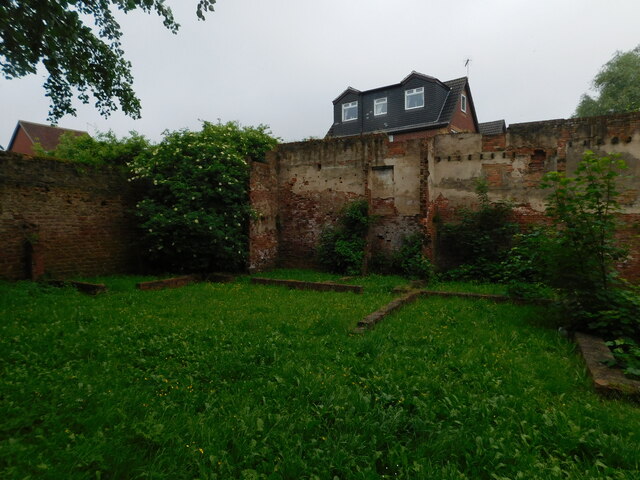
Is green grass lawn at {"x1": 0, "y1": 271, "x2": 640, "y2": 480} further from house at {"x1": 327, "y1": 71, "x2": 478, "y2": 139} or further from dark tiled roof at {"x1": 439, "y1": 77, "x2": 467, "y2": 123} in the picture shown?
house at {"x1": 327, "y1": 71, "x2": 478, "y2": 139}

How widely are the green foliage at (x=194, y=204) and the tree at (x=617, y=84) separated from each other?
22.6 m

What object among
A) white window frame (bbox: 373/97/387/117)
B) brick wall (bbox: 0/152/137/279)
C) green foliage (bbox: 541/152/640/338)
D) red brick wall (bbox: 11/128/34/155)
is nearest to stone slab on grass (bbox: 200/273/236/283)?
brick wall (bbox: 0/152/137/279)

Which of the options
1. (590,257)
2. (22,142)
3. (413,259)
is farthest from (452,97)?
(22,142)

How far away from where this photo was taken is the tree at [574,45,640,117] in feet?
70.8

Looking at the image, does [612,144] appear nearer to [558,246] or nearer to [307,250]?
[558,246]

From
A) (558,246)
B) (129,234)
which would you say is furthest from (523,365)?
(129,234)

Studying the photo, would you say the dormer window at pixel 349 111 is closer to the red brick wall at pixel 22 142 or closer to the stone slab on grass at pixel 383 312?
the stone slab on grass at pixel 383 312

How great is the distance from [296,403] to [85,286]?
6.71 m

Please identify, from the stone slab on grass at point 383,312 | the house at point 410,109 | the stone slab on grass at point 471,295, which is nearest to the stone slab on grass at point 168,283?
the stone slab on grass at point 383,312

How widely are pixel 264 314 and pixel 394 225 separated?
581cm

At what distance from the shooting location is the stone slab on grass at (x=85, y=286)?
25.0 ft

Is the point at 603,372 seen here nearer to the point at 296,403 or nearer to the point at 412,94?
the point at 296,403

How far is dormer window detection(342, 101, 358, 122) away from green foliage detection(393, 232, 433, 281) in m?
18.2

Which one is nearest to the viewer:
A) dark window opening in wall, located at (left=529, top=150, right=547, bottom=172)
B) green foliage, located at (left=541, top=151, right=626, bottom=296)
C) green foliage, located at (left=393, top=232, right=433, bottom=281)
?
green foliage, located at (left=541, top=151, right=626, bottom=296)
